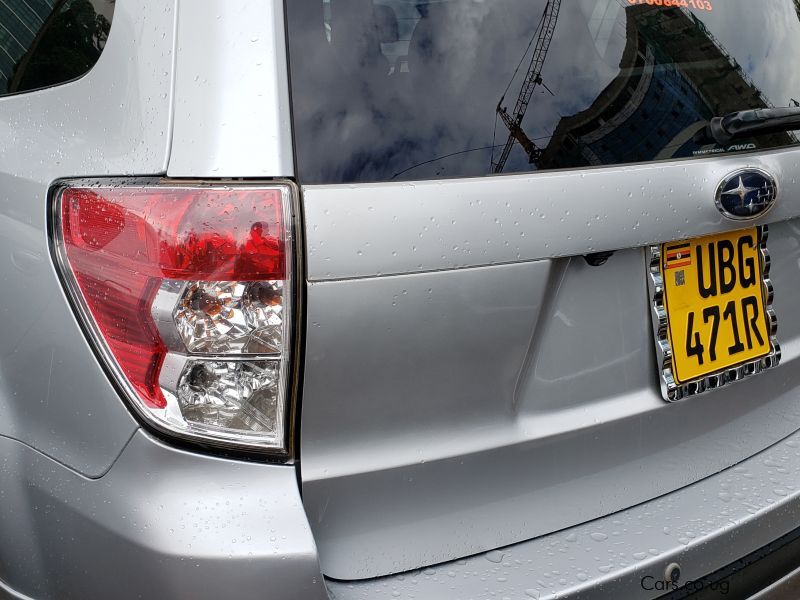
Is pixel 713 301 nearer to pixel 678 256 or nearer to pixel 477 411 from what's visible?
pixel 678 256

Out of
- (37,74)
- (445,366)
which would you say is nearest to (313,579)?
(445,366)

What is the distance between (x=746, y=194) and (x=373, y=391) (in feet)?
2.71

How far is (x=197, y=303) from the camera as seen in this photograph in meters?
1.25

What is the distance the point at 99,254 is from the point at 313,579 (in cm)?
62

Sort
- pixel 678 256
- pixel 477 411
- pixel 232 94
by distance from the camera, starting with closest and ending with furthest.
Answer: pixel 232 94
pixel 477 411
pixel 678 256

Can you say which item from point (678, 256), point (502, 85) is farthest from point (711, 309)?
point (502, 85)

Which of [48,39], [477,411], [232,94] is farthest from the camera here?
[48,39]

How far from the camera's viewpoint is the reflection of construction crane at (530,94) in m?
1.38

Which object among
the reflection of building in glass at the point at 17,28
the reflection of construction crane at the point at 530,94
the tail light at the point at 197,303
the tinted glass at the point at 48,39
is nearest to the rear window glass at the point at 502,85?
the reflection of construction crane at the point at 530,94

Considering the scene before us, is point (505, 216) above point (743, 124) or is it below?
below

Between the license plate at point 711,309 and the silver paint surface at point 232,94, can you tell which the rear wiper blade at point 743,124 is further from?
the silver paint surface at point 232,94

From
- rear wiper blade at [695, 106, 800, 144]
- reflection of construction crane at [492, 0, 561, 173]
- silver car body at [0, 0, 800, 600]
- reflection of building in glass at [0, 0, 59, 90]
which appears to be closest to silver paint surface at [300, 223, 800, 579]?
silver car body at [0, 0, 800, 600]

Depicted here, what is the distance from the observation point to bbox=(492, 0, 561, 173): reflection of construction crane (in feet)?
4.51

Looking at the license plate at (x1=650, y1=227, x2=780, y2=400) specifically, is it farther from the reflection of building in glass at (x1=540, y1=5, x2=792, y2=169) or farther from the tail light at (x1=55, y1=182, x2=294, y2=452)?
the tail light at (x1=55, y1=182, x2=294, y2=452)
